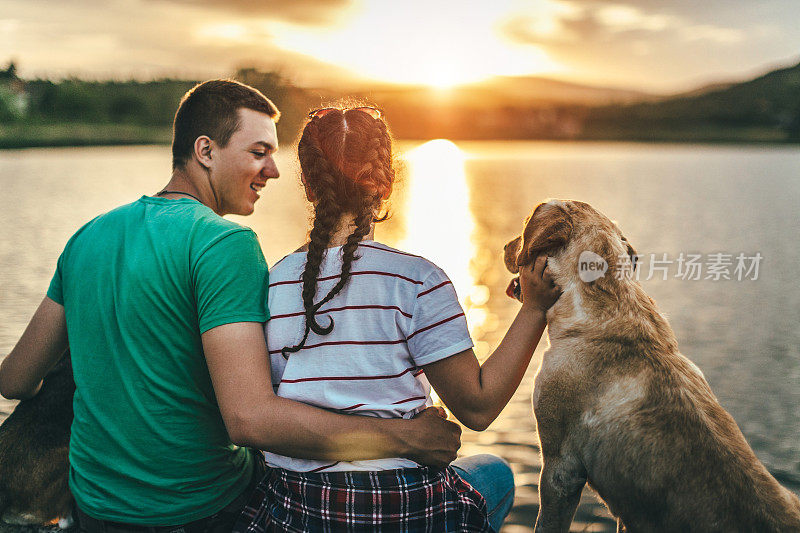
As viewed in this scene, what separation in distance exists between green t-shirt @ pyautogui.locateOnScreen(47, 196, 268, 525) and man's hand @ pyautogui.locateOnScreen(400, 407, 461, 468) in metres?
0.74

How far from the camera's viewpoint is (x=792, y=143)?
425 feet

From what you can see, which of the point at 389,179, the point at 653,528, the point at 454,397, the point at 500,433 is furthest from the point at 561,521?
the point at 500,433

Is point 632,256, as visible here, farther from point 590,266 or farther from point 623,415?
point 623,415

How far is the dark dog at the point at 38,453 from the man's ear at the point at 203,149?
1.49m

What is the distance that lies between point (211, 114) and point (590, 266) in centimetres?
210

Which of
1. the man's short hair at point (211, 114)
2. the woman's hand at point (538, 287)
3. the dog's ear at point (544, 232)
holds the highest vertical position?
the man's short hair at point (211, 114)

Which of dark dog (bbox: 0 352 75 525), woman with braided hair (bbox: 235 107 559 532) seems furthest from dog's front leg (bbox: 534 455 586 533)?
dark dog (bbox: 0 352 75 525)

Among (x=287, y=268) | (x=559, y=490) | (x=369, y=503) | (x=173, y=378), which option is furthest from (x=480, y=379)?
(x=173, y=378)

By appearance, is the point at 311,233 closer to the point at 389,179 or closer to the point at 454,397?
the point at 389,179

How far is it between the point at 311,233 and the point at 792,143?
154 metres

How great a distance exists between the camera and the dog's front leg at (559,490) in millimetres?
3131

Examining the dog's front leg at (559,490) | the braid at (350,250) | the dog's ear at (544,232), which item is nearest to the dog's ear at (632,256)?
the dog's ear at (544,232)

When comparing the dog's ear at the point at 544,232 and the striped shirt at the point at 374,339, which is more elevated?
the dog's ear at the point at 544,232

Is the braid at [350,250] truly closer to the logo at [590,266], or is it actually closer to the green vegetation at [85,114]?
the logo at [590,266]
